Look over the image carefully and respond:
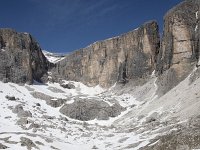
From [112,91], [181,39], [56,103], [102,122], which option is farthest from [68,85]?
[181,39]

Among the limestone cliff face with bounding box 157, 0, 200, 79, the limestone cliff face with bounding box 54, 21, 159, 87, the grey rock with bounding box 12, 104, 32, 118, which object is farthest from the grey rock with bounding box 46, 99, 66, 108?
the limestone cliff face with bounding box 157, 0, 200, 79

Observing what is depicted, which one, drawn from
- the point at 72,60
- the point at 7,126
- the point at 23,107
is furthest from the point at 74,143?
the point at 72,60

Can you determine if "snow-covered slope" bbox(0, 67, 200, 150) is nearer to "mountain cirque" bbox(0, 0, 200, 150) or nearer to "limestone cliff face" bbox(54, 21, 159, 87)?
"mountain cirque" bbox(0, 0, 200, 150)

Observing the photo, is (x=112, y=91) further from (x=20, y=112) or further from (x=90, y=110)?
(x=20, y=112)

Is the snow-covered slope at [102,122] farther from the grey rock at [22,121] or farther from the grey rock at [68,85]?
the grey rock at [68,85]

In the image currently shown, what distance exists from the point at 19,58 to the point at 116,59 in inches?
1320

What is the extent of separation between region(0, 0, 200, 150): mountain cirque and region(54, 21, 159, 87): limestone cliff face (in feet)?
1.06

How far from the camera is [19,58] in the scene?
139625 millimetres

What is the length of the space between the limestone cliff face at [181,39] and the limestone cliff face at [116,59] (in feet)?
55.9

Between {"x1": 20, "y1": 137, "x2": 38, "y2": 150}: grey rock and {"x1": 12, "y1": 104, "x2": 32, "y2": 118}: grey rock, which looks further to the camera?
{"x1": 12, "y1": 104, "x2": 32, "y2": 118}: grey rock

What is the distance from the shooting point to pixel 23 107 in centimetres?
10000

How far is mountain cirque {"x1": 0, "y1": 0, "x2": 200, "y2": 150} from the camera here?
7100 cm

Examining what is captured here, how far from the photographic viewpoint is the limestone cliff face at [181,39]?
105 m

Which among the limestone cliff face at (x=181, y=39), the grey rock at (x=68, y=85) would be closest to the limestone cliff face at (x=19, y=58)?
the grey rock at (x=68, y=85)
